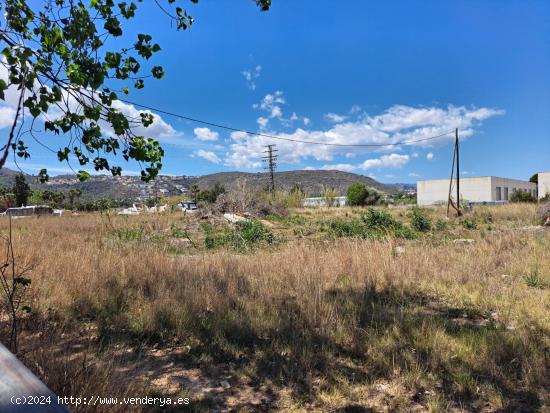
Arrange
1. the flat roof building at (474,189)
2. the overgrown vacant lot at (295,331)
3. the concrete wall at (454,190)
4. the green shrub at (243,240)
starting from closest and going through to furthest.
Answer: the overgrown vacant lot at (295,331)
the green shrub at (243,240)
the flat roof building at (474,189)
the concrete wall at (454,190)

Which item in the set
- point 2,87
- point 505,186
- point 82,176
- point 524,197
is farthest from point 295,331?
point 505,186

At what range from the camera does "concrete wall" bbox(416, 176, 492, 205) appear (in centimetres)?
6656

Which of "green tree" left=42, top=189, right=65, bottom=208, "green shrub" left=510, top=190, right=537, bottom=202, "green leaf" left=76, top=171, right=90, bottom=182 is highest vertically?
"green tree" left=42, top=189, right=65, bottom=208

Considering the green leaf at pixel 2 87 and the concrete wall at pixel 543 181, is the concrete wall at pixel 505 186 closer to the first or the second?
the concrete wall at pixel 543 181

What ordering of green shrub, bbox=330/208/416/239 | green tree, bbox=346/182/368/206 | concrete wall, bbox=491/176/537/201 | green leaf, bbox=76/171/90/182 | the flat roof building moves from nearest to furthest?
green leaf, bbox=76/171/90/182, green shrub, bbox=330/208/416/239, green tree, bbox=346/182/368/206, the flat roof building, concrete wall, bbox=491/176/537/201

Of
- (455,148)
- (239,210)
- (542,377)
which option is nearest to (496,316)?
(542,377)

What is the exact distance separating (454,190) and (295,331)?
2915 inches

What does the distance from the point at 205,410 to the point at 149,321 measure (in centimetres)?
169

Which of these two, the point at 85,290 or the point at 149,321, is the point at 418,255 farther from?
the point at 85,290

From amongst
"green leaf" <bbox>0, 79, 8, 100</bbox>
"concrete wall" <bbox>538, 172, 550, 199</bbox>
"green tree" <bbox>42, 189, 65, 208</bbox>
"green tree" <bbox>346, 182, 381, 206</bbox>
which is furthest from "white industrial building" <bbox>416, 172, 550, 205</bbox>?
"green tree" <bbox>42, 189, 65, 208</bbox>

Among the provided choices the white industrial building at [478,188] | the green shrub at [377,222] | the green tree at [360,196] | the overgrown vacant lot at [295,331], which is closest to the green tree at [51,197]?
the green tree at [360,196]

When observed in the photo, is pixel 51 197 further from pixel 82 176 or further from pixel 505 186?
pixel 505 186

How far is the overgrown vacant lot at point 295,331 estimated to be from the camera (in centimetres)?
287

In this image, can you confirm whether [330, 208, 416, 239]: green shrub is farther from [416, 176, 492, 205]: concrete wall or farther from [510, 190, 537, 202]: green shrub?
[416, 176, 492, 205]: concrete wall
